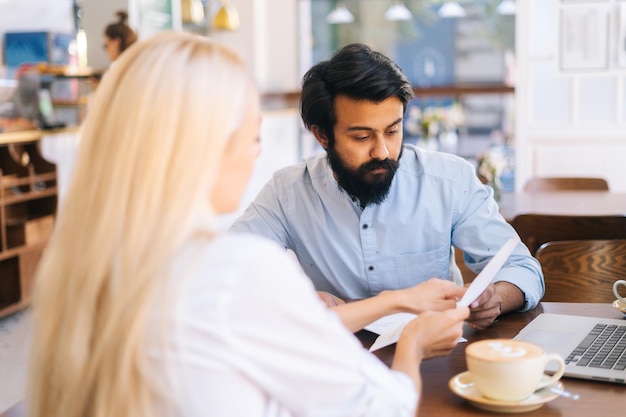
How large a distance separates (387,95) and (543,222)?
3.51ft

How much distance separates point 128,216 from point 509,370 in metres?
0.56

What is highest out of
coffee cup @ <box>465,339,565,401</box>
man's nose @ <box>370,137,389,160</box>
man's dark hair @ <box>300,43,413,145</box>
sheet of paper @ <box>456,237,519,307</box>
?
man's dark hair @ <box>300,43,413,145</box>

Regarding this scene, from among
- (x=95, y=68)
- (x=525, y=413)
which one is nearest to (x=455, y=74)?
(x=95, y=68)

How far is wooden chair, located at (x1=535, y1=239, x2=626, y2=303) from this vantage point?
2057 mm

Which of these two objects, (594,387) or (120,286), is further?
(594,387)

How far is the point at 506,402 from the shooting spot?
A: 3.68 ft

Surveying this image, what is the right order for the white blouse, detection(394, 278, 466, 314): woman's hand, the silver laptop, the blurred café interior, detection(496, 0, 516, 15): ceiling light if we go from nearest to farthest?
the white blouse < the silver laptop < detection(394, 278, 466, 314): woman's hand < the blurred café interior < detection(496, 0, 516, 15): ceiling light

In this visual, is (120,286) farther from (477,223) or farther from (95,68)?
(95,68)

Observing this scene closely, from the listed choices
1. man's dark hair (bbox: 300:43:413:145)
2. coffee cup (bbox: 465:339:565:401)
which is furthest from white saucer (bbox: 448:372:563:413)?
man's dark hair (bbox: 300:43:413:145)

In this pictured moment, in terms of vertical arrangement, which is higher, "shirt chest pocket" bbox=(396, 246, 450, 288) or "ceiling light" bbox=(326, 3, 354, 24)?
"ceiling light" bbox=(326, 3, 354, 24)

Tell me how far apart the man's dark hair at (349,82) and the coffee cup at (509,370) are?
37.3 inches

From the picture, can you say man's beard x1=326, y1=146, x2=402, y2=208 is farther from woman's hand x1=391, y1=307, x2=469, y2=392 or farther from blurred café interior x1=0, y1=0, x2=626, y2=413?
blurred café interior x1=0, y1=0, x2=626, y2=413

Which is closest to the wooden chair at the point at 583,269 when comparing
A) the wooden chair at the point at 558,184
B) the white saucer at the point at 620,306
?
the white saucer at the point at 620,306

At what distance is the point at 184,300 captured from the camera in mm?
825
